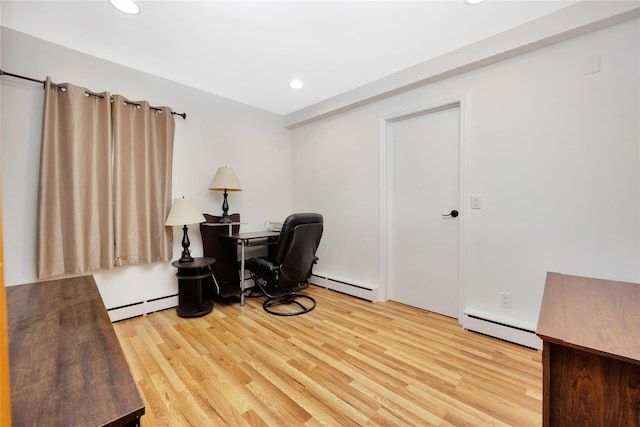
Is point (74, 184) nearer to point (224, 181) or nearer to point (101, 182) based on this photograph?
point (101, 182)

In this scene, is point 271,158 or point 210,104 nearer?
point 210,104

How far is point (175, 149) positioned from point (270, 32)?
5.20ft

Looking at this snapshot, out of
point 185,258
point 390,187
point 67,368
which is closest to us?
point 67,368

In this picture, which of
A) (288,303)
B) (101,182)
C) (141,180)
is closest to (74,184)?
(101,182)

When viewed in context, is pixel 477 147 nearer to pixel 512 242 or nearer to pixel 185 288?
pixel 512 242

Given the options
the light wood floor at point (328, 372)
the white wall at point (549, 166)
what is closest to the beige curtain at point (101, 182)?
the light wood floor at point (328, 372)

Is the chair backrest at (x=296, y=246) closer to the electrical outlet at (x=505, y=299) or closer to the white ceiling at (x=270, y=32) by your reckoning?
the white ceiling at (x=270, y=32)

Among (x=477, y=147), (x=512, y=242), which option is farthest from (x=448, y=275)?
(x=477, y=147)

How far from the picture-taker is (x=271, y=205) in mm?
3992

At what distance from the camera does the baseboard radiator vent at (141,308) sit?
267cm

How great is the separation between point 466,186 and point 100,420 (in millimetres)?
2676

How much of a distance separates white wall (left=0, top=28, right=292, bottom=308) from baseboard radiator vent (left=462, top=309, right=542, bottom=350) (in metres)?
2.62

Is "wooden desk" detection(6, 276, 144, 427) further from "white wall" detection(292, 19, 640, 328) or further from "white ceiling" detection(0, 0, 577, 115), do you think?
"white wall" detection(292, 19, 640, 328)

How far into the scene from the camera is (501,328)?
230 centimetres
